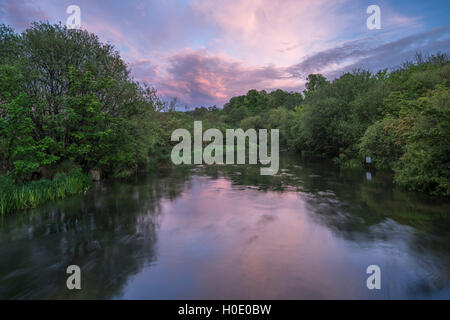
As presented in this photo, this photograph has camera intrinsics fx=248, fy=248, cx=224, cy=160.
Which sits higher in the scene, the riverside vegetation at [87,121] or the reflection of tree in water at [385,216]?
the riverside vegetation at [87,121]

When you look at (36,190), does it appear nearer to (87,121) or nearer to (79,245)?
(87,121)

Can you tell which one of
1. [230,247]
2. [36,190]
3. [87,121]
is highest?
[87,121]

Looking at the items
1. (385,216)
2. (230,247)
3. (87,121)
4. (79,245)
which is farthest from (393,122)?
(87,121)

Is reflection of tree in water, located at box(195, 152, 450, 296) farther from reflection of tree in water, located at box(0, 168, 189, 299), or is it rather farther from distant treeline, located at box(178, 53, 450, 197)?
reflection of tree in water, located at box(0, 168, 189, 299)

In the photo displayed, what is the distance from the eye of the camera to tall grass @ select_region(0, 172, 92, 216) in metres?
10.3

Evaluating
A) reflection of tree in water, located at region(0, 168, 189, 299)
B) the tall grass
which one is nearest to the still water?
reflection of tree in water, located at region(0, 168, 189, 299)

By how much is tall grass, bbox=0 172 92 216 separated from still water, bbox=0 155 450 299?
645mm

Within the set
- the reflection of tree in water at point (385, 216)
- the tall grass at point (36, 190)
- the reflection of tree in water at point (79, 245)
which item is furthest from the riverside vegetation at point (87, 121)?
the reflection of tree in water at point (79, 245)

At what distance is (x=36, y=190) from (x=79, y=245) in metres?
6.14

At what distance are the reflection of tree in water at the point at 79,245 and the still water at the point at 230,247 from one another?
33 millimetres

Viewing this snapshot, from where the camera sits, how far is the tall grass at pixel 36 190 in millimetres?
10344

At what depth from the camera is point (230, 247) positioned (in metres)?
7.31

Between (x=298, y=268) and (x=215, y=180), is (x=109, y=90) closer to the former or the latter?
(x=215, y=180)

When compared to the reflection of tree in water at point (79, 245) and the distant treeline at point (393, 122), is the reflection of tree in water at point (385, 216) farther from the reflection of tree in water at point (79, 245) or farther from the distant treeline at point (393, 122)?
the reflection of tree in water at point (79, 245)
